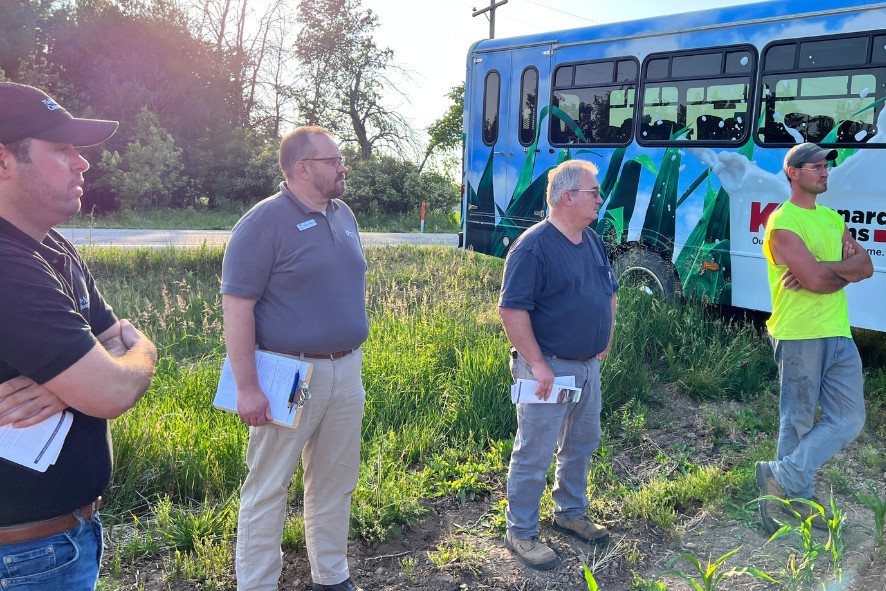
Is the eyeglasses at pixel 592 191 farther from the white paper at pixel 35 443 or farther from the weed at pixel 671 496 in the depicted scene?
the white paper at pixel 35 443

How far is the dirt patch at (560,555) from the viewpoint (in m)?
3.27

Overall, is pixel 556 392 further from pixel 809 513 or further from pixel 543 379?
pixel 809 513

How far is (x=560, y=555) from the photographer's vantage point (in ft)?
11.6

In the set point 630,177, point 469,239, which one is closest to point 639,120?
point 630,177

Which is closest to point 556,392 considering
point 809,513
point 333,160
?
point 333,160

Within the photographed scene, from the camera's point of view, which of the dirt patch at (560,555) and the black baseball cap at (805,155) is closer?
the dirt patch at (560,555)

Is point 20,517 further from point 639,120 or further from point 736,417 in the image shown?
point 639,120

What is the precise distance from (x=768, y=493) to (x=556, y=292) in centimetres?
161

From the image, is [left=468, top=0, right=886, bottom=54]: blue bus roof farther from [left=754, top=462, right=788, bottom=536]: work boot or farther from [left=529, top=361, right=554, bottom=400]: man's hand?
[left=529, top=361, right=554, bottom=400]: man's hand

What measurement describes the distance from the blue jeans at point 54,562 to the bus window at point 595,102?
6.88m

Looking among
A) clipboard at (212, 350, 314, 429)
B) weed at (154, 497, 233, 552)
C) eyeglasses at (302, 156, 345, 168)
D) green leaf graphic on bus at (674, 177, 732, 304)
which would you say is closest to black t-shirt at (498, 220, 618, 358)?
eyeglasses at (302, 156, 345, 168)

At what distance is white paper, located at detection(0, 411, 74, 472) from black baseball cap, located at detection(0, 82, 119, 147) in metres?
0.69

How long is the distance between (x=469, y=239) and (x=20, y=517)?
27.6 ft

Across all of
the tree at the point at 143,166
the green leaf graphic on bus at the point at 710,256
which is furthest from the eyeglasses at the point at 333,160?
the tree at the point at 143,166
